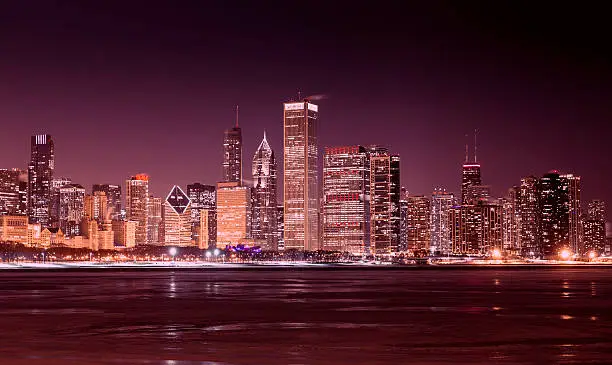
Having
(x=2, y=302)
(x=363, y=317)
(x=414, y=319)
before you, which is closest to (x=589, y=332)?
(x=414, y=319)

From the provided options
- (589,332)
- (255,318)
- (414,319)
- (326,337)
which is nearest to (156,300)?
(255,318)

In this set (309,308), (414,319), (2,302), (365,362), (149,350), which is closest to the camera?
(365,362)

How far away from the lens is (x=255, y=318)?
1993 inches

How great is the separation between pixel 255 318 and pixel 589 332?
18651mm

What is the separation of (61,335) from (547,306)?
3492 cm

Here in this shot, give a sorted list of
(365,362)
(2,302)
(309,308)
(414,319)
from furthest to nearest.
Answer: (2,302)
(309,308)
(414,319)
(365,362)

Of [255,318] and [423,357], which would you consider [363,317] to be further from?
[423,357]

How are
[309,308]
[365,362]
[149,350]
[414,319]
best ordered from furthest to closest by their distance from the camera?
[309,308] → [414,319] → [149,350] → [365,362]

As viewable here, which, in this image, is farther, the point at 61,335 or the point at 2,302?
the point at 2,302

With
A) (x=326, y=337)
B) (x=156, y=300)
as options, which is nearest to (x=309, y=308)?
(x=156, y=300)

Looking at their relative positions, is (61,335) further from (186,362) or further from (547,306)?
(547,306)

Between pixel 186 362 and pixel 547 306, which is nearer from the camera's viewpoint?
pixel 186 362

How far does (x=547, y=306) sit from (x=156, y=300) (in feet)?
95.9

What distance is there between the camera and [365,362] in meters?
31.5
